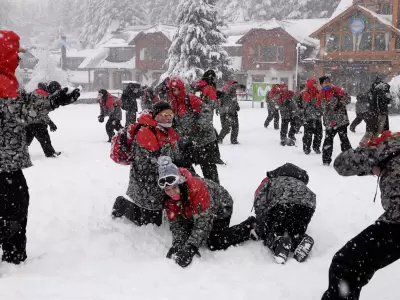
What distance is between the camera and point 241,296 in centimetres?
342

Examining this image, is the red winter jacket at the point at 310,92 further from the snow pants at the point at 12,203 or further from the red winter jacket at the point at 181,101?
Result: the snow pants at the point at 12,203

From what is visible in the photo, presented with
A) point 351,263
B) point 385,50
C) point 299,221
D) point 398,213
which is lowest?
point 299,221

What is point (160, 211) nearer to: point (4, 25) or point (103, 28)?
point (4, 25)

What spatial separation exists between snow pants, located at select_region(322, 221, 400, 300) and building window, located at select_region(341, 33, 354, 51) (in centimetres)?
3323

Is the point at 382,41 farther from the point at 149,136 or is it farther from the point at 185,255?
the point at 185,255

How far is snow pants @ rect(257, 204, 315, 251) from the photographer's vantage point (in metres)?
4.38

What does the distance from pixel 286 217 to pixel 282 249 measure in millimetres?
395

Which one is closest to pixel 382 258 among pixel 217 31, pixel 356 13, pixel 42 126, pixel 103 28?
pixel 42 126

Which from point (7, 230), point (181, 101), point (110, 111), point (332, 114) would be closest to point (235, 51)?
point (110, 111)

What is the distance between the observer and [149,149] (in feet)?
14.5

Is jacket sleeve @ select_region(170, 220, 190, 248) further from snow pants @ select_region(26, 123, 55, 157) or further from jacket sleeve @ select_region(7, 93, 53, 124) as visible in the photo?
snow pants @ select_region(26, 123, 55, 157)

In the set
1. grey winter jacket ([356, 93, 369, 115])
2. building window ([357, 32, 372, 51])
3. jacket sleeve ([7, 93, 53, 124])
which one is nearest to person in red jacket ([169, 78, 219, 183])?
jacket sleeve ([7, 93, 53, 124])

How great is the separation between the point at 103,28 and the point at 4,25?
55.1 feet

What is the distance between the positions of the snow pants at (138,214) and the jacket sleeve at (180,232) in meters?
0.71
